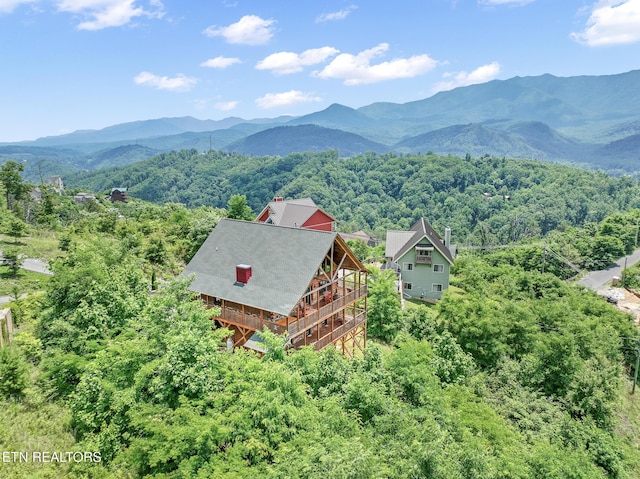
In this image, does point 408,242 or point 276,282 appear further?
point 408,242

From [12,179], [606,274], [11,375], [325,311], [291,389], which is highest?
[12,179]

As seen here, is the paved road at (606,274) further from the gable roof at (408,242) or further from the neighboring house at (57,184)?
the neighboring house at (57,184)

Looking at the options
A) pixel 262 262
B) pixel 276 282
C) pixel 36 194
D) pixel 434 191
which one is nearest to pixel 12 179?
pixel 36 194

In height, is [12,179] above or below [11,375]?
above

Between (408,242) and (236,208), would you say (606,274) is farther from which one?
(236,208)

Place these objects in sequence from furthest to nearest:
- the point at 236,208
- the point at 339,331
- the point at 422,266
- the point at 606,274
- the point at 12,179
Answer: the point at 606,274 → the point at 12,179 → the point at 422,266 → the point at 236,208 → the point at 339,331

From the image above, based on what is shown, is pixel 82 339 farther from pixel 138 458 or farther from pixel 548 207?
pixel 548 207

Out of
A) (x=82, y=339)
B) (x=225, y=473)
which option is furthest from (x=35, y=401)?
(x=225, y=473)
